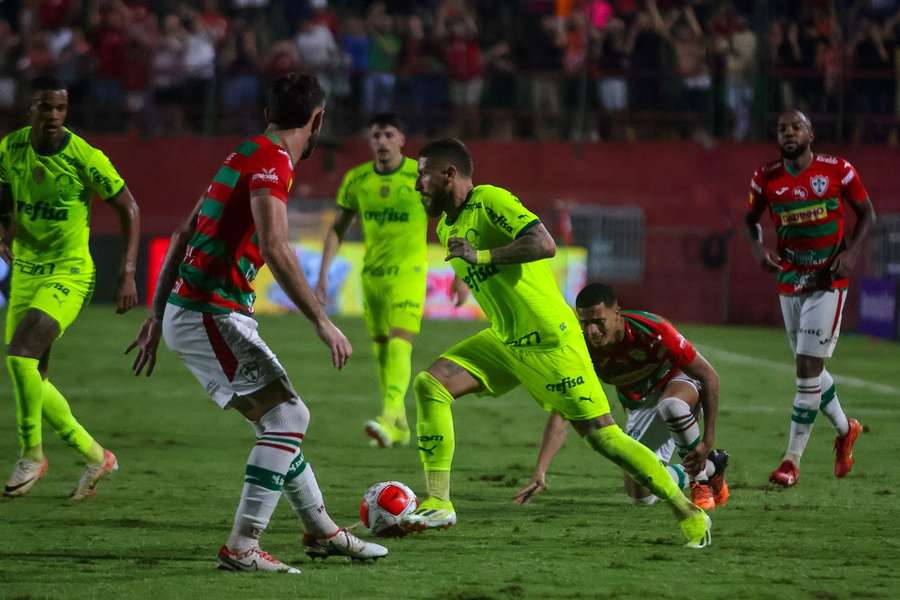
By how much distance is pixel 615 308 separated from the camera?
8102 millimetres

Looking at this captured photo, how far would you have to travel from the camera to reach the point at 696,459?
7.86 metres

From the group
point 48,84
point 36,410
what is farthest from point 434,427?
point 48,84

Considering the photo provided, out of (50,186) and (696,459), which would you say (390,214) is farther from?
(696,459)

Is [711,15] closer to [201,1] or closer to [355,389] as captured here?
[201,1]

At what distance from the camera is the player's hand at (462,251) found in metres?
7.05

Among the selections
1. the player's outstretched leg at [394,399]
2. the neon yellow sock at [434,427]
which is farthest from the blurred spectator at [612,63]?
the neon yellow sock at [434,427]

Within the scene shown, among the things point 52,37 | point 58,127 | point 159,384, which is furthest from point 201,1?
point 58,127

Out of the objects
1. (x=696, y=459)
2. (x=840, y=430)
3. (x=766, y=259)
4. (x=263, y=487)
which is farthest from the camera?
(x=840, y=430)

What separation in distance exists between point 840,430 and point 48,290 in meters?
5.43

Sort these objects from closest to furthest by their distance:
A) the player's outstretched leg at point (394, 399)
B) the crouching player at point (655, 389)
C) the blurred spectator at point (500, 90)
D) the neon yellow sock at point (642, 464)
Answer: the neon yellow sock at point (642, 464) → the crouching player at point (655, 389) → the player's outstretched leg at point (394, 399) → the blurred spectator at point (500, 90)

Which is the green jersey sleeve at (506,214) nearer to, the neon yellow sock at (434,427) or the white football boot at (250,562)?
the neon yellow sock at (434,427)

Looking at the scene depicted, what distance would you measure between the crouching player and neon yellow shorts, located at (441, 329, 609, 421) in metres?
0.59

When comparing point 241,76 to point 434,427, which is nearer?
point 434,427

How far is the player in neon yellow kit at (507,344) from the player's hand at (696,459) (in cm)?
51
